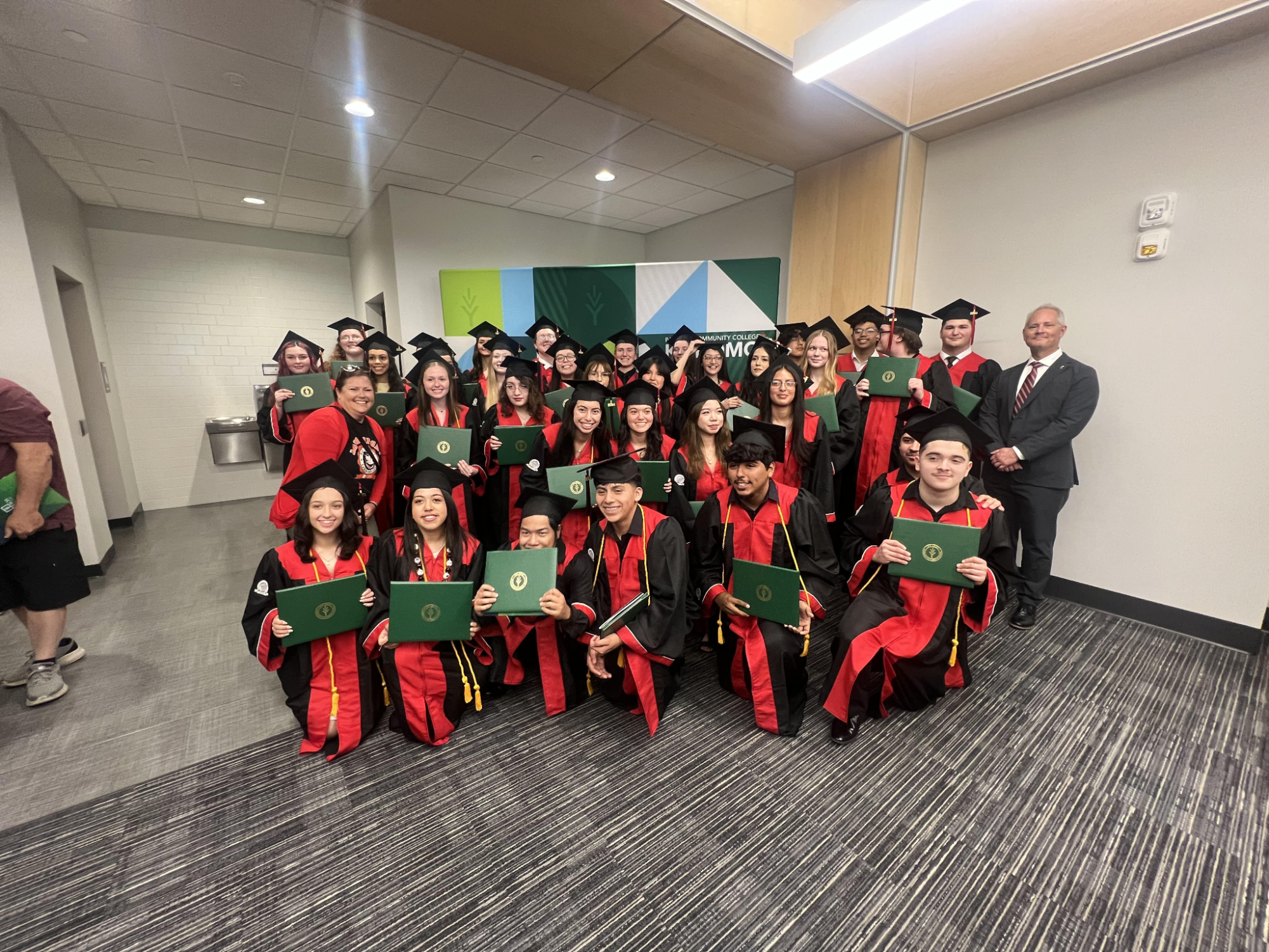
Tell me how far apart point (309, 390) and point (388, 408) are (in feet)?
1.67

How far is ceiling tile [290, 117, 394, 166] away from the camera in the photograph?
14.4 ft

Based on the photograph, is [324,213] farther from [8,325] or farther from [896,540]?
Result: [896,540]

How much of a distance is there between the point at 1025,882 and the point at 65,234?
8.43 m

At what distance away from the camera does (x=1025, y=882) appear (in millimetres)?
1698

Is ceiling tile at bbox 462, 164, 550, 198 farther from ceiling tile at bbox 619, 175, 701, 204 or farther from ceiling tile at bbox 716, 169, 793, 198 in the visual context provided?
ceiling tile at bbox 716, 169, 793, 198

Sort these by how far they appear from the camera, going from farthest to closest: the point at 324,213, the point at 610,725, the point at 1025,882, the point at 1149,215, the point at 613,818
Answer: the point at 324,213 < the point at 1149,215 < the point at 610,725 < the point at 613,818 < the point at 1025,882

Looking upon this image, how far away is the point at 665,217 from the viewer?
24.4ft

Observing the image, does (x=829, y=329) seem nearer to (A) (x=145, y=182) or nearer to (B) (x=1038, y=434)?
(B) (x=1038, y=434)

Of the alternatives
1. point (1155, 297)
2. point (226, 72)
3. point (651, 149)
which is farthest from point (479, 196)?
point (1155, 297)

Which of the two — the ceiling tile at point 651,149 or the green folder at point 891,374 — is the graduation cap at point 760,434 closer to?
the green folder at point 891,374

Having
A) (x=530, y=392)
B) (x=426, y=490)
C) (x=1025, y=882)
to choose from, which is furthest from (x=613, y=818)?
(x=530, y=392)

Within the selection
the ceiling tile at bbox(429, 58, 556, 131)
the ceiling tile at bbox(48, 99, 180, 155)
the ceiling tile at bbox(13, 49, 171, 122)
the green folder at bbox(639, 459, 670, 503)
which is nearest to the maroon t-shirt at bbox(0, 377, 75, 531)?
the ceiling tile at bbox(13, 49, 171, 122)

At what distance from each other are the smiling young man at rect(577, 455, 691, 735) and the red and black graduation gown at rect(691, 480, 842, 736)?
0.25 metres

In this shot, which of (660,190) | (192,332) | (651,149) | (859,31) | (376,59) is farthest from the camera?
(192,332)
